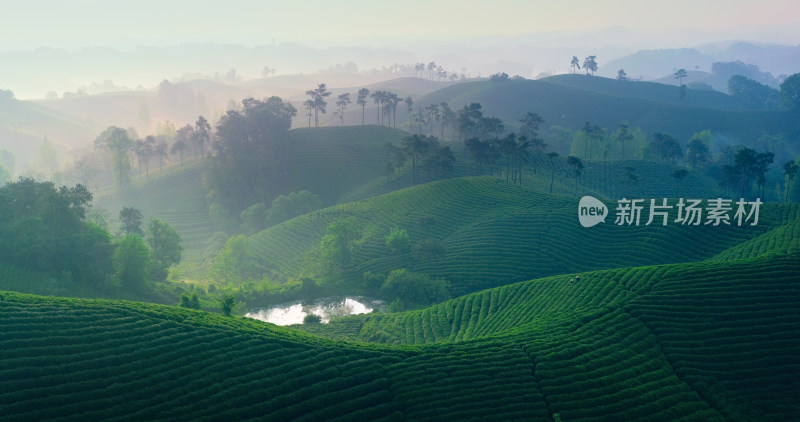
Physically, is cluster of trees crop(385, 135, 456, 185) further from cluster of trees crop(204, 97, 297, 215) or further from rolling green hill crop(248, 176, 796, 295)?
→ cluster of trees crop(204, 97, 297, 215)

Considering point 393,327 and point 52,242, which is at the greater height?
point 52,242

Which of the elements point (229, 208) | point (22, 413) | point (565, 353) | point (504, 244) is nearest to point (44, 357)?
point (22, 413)

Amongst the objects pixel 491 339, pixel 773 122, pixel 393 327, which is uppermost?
pixel 773 122

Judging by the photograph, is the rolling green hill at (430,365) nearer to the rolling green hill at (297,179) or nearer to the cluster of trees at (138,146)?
the rolling green hill at (297,179)

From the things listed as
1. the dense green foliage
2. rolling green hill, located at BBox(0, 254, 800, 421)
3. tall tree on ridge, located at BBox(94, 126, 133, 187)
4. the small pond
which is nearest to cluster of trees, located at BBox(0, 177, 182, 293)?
the dense green foliage

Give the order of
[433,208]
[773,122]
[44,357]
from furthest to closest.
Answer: [773,122], [433,208], [44,357]

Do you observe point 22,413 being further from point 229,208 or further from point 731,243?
point 229,208

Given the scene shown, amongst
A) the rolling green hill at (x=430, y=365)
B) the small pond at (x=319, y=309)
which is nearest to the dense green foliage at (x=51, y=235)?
the small pond at (x=319, y=309)
